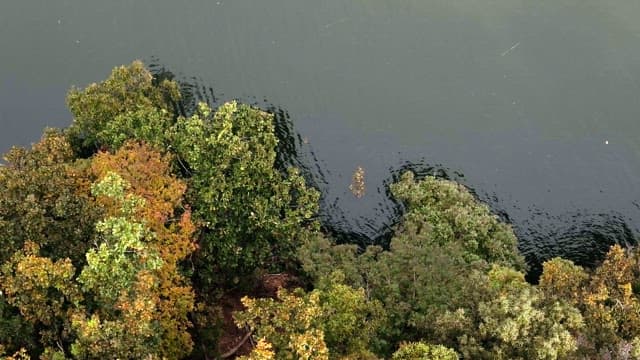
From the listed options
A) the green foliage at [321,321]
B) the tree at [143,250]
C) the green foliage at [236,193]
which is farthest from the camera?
the green foliage at [236,193]

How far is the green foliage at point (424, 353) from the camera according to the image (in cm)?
2203

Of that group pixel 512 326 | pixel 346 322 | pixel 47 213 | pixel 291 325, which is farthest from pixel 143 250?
pixel 512 326

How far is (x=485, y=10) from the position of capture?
153ft

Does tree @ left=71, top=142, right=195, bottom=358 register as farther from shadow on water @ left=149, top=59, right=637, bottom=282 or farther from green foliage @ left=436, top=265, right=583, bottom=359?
shadow on water @ left=149, top=59, right=637, bottom=282

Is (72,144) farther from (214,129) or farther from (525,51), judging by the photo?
(525,51)

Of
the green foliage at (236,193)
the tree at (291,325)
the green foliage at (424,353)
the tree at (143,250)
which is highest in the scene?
the green foliage at (236,193)

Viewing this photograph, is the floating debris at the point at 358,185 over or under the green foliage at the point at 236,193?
over

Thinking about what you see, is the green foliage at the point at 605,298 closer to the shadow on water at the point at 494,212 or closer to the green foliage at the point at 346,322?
the shadow on water at the point at 494,212

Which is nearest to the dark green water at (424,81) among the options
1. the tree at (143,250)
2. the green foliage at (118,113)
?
the green foliage at (118,113)

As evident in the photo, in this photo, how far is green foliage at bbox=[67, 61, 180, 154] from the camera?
103ft

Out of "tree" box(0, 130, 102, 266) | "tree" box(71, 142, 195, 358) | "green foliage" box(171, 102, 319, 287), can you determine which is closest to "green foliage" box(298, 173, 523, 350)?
"green foliage" box(171, 102, 319, 287)

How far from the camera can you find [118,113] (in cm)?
3359

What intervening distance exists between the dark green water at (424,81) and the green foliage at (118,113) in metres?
8.36

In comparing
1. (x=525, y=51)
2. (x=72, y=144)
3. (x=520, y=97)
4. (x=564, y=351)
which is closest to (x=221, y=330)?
(x=72, y=144)
